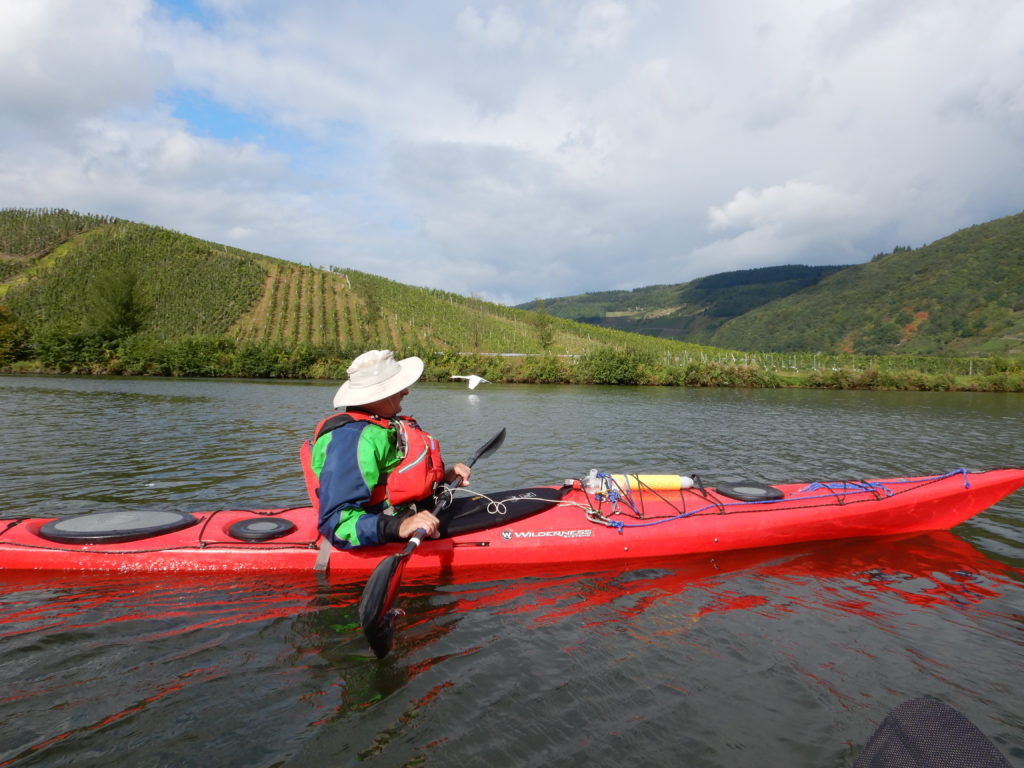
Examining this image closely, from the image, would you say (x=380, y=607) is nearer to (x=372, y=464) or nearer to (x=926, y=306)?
(x=372, y=464)

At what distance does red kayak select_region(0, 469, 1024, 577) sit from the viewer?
5.38 meters

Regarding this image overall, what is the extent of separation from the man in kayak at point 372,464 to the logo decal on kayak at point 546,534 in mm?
1119

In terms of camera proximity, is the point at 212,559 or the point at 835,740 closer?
the point at 835,740

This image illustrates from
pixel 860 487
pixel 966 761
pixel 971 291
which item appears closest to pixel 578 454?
pixel 860 487

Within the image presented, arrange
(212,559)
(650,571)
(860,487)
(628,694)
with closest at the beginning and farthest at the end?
(628,694), (212,559), (650,571), (860,487)

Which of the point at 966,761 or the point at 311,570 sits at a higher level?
the point at 966,761

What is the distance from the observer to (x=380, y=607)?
156 inches

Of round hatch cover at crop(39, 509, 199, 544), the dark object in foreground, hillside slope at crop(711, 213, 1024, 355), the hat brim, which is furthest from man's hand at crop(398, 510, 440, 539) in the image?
hillside slope at crop(711, 213, 1024, 355)

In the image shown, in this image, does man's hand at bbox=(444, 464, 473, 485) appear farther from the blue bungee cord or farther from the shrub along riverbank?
the shrub along riverbank

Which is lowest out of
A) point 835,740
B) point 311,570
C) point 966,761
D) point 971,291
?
point 835,740

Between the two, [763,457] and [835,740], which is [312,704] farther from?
[763,457]

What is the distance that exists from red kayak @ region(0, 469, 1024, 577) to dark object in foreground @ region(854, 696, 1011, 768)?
371 cm

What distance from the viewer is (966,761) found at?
7.00 ft

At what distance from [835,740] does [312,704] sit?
3288 millimetres
